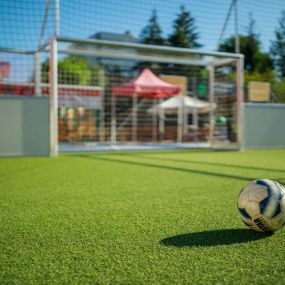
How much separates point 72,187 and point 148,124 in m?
11.8

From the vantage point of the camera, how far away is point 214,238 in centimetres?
203

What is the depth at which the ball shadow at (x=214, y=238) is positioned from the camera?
1.94 meters

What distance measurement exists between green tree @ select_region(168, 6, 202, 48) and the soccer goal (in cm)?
49

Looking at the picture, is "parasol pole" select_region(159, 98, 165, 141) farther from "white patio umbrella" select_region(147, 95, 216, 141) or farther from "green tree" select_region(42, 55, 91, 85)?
"green tree" select_region(42, 55, 91, 85)

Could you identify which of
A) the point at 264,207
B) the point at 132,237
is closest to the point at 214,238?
the point at 264,207

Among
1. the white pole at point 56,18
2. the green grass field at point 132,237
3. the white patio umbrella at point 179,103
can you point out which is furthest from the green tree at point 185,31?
the green grass field at point 132,237

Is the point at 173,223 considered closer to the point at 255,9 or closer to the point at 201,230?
the point at 201,230

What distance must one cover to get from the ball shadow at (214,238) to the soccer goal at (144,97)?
6.76m

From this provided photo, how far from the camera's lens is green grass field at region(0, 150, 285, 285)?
1.53 metres

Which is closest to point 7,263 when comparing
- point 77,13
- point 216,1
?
point 77,13

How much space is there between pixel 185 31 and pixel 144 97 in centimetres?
301

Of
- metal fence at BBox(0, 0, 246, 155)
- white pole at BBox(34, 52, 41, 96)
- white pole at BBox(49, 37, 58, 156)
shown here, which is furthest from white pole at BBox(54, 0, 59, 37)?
white pole at BBox(34, 52, 41, 96)

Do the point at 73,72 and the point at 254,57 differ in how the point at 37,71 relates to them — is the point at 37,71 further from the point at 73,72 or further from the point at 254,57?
the point at 254,57

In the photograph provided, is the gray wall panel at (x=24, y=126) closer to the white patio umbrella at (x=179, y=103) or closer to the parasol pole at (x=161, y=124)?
the white patio umbrella at (x=179, y=103)
